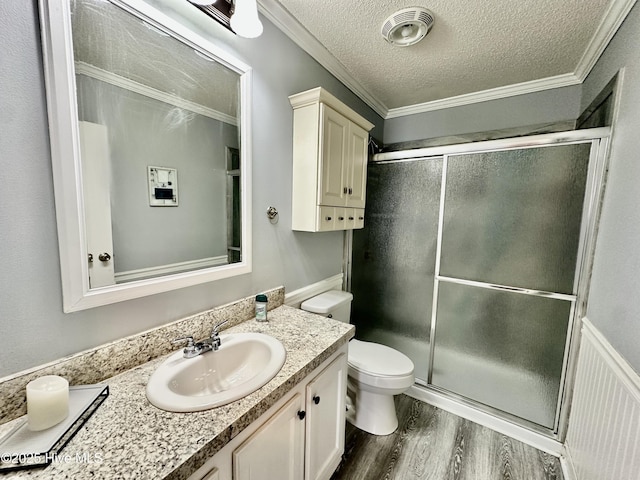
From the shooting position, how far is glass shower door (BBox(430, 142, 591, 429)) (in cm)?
157

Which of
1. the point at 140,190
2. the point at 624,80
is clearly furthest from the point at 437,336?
the point at 140,190

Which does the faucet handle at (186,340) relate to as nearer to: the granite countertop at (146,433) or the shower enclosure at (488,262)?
the granite countertop at (146,433)

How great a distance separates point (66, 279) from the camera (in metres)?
0.78

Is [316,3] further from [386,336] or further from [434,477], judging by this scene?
[434,477]

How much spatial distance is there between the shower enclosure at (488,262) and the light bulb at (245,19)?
1.34m

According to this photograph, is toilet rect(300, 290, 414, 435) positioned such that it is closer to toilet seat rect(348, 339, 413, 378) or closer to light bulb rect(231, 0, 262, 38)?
toilet seat rect(348, 339, 413, 378)

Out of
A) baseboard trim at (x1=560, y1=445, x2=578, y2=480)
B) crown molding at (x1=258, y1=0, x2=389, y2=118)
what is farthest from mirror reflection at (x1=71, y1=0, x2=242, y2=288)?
baseboard trim at (x1=560, y1=445, x2=578, y2=480)

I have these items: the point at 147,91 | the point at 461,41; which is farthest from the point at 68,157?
the point at 461,41

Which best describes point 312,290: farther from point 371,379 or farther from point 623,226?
point 623,226

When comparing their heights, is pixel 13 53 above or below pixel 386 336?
above

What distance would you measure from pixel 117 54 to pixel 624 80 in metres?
2.10

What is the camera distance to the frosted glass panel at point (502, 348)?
1.64 meters

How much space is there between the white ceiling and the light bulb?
31 cm

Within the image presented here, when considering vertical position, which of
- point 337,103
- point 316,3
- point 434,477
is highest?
point 316,3
